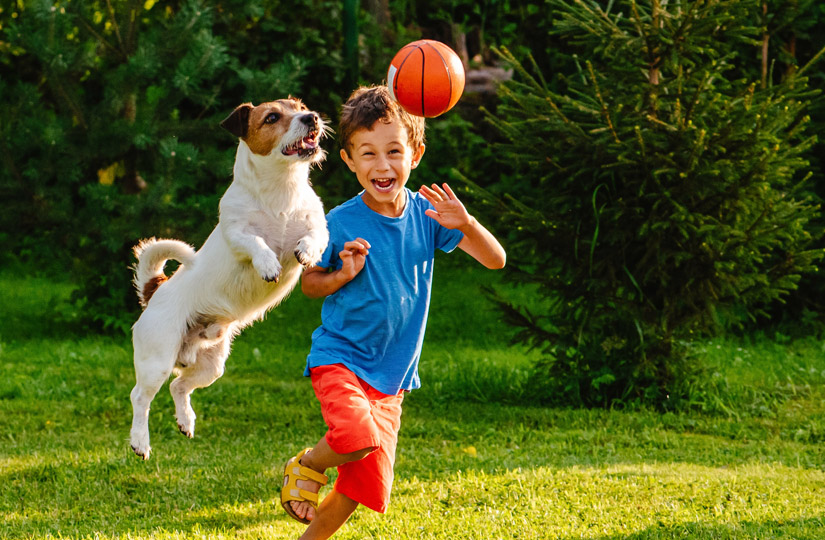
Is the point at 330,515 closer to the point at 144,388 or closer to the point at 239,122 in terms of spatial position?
the point at 144,388

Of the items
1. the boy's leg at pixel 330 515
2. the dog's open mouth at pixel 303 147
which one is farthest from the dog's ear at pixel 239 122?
the boy's leg at pixel 330 515

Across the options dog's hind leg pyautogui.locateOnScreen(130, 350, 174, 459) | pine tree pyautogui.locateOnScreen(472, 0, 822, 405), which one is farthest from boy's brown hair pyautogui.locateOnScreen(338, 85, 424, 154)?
pine tree pyautogui.locateOnScreen(472, 0, 822, 405)

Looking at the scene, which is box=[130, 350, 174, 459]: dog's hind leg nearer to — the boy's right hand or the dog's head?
the boy's right hand

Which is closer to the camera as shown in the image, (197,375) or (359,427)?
(359,427)

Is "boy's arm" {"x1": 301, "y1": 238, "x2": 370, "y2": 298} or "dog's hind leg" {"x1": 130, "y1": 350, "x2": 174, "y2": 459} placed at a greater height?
"boy's arm" {"x1": 301, "y1": 238, "x2": 370, "y2": 298}

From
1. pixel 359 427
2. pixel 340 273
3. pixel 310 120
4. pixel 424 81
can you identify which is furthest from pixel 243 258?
pixel 424 81

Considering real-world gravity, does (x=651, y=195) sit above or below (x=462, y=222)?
below

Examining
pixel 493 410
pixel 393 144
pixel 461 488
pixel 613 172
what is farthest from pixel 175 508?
pixel 613 172

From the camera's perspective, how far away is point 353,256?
3549mm

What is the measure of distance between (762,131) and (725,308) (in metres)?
1.45

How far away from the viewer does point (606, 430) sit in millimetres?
7266

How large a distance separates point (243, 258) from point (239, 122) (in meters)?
0.50

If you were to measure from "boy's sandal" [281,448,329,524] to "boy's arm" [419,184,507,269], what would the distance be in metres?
1.05

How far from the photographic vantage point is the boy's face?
360cm
